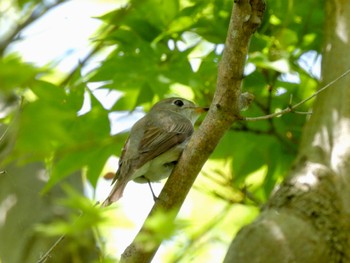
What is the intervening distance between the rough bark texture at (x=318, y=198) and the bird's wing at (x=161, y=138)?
3.05ft

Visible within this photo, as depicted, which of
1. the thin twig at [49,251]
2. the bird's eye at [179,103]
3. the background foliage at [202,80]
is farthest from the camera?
the bird's eye at [179,103]

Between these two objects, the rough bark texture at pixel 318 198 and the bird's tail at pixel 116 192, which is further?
the bird's tail at pixel 116 192

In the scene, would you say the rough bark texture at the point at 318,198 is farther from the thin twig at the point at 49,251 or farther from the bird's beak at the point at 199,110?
the bird's beak at the point at 199,110

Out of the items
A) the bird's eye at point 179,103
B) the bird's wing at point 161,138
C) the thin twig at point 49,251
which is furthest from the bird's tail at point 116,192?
the bird's eye at point 179,103

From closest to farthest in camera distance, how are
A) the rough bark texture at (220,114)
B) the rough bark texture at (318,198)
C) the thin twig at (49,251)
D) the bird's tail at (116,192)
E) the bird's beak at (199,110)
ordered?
the thin twig at (49,251) → the rough bark texture at (220,114) → the rough bark texture at (318,198) → the bird's tail at (116,192) → the bird's beak at (199,110)

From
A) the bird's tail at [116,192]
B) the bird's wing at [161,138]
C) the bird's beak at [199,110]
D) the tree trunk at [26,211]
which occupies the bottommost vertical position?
the tree trunk at [26,211]

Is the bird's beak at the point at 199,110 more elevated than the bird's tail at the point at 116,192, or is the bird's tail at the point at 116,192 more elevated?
the bird's tail at the point at 116,192

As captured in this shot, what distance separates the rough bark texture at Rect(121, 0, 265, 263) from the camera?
138 inches

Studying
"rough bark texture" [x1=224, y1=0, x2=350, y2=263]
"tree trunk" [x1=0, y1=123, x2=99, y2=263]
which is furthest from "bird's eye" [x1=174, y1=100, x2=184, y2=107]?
"rough bark texture" [x1=224, y1=0, x2=350, y2=263]

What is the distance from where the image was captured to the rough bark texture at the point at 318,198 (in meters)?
3.83

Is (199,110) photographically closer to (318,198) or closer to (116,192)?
(116,192)

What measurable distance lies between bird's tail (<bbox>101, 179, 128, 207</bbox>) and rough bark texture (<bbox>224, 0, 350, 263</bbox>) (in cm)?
91

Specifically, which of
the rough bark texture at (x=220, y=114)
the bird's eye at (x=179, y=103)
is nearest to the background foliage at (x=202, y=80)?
the bird's eye at (x=179, y=103)

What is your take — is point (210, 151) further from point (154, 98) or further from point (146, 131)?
point (154, 98)
